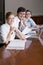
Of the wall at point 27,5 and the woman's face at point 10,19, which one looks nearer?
the woman's face at point 10,19

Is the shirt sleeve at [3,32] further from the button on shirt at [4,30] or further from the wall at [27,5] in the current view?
the wall at [27,5]

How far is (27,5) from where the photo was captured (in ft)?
15.5

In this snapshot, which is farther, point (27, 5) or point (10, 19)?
point (27, 5)

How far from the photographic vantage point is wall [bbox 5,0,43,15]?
4564 millimetres

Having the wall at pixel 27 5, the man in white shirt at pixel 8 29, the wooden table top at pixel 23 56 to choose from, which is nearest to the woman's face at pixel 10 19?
the man in white shirt at pixel 8 29

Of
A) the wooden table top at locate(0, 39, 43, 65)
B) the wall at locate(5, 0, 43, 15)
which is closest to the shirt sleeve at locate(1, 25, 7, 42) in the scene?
the wooden table top at locate(0, 39, 43, 65)

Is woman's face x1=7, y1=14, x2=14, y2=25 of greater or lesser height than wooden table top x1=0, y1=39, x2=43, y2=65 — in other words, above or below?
above

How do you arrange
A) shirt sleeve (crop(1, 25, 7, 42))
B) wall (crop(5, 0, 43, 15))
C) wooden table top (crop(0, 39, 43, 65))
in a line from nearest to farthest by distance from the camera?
1. wooden table top (crop(0, 39, 43, 65))
2. shirt sleeve (crop(1, 25, 7, 42))
3. wall (crop(5, 0, 43, 15))

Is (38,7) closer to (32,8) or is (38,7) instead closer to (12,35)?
(32,8)

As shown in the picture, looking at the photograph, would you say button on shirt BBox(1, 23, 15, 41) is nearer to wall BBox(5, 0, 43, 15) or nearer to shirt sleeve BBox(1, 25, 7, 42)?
shirt sleeve BBox(1, 25, 7, 42)

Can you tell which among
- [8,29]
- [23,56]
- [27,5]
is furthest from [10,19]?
[27,5]

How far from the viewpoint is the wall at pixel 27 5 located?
456cm

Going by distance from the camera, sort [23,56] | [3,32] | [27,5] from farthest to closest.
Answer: [27,5], [3,32], [23,56]

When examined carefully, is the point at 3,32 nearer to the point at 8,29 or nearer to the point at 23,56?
the point at 8,29
